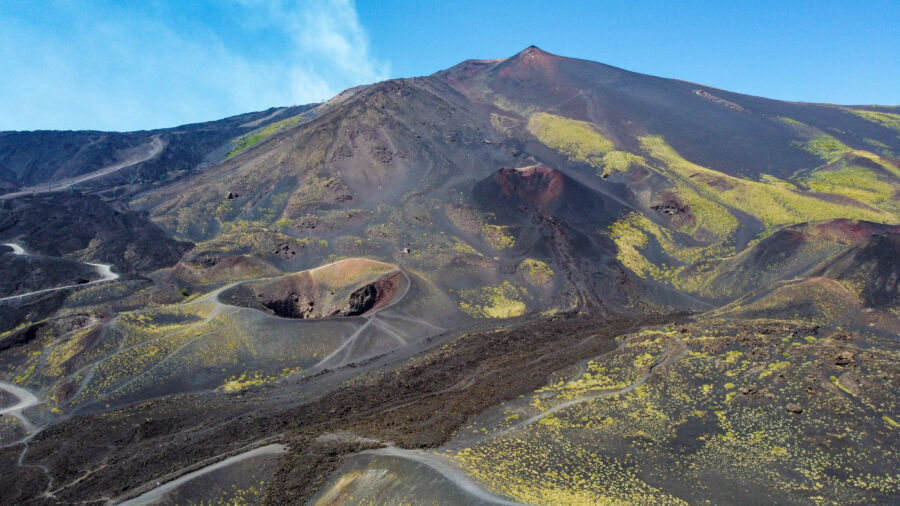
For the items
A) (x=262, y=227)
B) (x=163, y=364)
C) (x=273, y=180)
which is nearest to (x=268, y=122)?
(x=273, y=180)

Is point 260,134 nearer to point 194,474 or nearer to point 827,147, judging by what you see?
point 194,474

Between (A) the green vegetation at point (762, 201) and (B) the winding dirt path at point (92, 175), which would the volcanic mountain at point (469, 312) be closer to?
(A) the green vegetation at point (762, 201)

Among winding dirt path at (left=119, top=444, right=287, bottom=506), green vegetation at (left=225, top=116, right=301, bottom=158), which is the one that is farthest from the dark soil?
green vegetation at (left=225, top=116, right=301, bottom=158)

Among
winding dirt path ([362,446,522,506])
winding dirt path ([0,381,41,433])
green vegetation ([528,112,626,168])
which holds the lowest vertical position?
winding dirt path ([362,446,522,506])

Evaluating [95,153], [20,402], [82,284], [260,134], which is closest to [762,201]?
[20,402]

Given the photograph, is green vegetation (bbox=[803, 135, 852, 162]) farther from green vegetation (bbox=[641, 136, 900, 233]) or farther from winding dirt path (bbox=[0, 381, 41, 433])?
winding dirt path (bbox=[0, 381, 41, 433])

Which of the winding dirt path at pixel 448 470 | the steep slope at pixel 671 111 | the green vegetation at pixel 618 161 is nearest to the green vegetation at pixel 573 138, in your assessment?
the green vegetation at pixel 618 161
